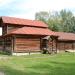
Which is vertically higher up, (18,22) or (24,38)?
(18,22)

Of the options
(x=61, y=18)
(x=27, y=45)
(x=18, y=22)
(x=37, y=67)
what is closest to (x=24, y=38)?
(x=27, y=45)

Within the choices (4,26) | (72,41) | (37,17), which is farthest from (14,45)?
(37,17)

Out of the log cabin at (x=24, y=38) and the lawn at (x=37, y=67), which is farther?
the log cabin at (x=24, y=38)

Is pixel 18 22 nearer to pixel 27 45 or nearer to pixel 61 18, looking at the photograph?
pixel 27 45

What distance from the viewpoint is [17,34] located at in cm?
3522

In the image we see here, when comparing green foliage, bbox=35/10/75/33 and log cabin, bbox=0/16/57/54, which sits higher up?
green foliage, bbox=35/10/75/33

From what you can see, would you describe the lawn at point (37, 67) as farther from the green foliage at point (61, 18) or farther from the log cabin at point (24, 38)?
the green foliage at point (61, 18)

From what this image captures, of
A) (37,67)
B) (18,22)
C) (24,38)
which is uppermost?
(18,22)

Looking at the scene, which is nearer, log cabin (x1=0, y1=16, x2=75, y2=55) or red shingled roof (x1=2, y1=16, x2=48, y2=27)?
log cabin (x1=0, y1=16, x2=75, y2=55)

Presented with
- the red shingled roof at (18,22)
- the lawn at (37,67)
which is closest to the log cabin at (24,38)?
the red shingled roof at (18,22)

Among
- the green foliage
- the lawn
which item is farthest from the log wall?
the green foliage

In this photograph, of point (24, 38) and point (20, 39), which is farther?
point (24, 38)

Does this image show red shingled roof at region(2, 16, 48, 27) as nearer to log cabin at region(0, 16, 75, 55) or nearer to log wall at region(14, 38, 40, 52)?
log cabin at region(0, 16, 75, 55)

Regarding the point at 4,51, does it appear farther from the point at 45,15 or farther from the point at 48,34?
the point at 45,15
